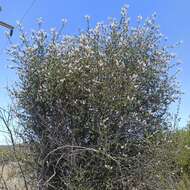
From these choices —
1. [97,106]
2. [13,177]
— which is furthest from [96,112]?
[13,177]

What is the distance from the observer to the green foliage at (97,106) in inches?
364

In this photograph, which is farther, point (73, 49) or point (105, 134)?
point (73, 49)

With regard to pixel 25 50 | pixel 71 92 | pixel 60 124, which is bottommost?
pixel 60 124

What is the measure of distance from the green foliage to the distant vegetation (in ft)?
0.06

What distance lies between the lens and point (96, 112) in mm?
9266

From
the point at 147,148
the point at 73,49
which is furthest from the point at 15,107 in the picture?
the point at 147,148

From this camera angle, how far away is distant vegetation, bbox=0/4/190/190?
9234 mm

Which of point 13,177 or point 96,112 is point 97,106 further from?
point 13,177

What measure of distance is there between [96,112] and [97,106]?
111mm

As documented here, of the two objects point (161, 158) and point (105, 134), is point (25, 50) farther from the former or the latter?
point (161, 158)

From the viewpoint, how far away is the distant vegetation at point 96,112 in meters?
9.23

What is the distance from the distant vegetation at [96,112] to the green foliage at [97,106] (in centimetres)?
2

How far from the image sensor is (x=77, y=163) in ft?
30.0

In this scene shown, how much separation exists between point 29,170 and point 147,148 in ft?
7.58
